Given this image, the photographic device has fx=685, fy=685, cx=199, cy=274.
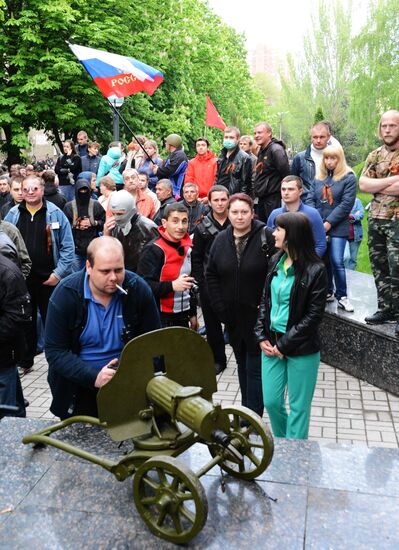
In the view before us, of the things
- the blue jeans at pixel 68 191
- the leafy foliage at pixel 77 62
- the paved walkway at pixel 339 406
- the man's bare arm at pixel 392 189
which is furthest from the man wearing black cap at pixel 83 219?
the leafy foliage at pixel 77 62

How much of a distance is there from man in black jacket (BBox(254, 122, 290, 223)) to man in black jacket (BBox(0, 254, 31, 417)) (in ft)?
15.3

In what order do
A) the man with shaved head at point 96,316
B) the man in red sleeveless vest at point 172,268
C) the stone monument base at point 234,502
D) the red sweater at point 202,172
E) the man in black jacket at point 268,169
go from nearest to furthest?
the stone monument base at point 234,502 < the man with shaved head at point 96,316 < the man in red sleeveless vest at point 172,268 < the man in black jacket at point 268,169 < the red sweater at point 202,172

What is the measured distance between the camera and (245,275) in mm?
5566

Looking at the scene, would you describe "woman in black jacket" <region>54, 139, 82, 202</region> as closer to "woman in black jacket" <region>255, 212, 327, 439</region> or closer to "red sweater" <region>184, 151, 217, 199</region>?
"red sweater" <region>184, 151, 217, 199</region>

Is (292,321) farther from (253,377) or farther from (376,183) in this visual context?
(376,183)

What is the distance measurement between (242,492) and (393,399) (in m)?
3.87

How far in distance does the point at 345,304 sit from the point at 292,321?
3.09m

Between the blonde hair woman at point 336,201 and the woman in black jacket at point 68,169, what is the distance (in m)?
7.58

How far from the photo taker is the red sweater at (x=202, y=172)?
10781mm

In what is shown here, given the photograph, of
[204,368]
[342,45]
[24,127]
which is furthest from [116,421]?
[342,45]

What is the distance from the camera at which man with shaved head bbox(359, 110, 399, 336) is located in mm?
6219

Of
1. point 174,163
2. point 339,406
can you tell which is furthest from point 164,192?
point 339,406

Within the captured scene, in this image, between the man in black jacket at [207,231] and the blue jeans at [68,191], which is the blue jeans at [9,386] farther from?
the blue jeans at [68,191]

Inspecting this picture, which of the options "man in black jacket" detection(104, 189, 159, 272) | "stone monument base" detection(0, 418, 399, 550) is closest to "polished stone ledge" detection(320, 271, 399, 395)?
"man in black jacket" detection(104, 189, 159, 272)
